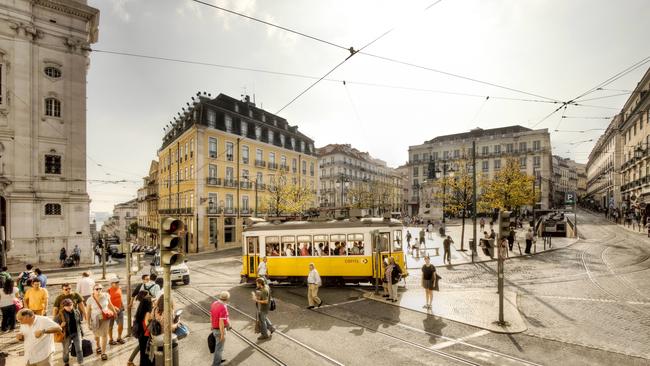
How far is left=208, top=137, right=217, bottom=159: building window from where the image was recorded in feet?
126

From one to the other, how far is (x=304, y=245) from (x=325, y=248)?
970 millimetres

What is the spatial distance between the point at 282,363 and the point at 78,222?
27.3m

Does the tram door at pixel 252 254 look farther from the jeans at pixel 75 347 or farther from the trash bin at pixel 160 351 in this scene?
the trash bin at pixel 160 351

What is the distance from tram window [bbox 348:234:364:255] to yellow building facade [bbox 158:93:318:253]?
21.4 meters

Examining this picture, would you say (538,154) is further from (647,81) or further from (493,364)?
(493,364)

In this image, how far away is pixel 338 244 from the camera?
14688mm

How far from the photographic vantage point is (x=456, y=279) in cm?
1565

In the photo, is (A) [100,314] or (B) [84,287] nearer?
(A) [100,314]

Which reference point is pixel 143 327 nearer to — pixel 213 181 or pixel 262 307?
pixel 262 307

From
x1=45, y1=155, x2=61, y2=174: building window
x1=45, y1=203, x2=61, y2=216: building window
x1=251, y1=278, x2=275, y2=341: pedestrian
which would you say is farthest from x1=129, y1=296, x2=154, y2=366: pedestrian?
x1=45, y1=155, x2=61, y2=174: building window

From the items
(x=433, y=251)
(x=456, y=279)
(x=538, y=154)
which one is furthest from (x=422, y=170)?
(x=456, y=279)

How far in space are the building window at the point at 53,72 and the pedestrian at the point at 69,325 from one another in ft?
91.7

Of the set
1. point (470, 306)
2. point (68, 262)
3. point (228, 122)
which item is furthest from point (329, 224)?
point (228, 122)

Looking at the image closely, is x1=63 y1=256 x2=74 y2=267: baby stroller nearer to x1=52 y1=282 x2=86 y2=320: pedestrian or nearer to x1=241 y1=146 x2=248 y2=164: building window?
x1=241 y1=146 x2=248 y2=164: building window
